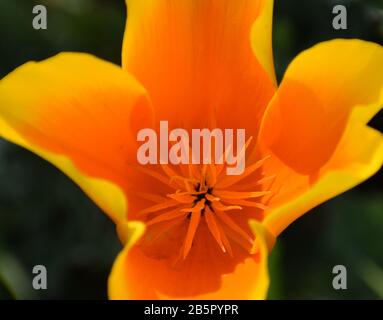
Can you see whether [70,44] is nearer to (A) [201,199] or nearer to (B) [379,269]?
(A) [201,199]

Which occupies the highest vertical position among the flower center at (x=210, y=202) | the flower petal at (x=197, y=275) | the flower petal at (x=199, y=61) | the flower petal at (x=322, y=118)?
the flower petal at (x=199, y=61)

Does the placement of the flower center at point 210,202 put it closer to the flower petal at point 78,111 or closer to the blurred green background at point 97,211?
the flower petal at point 78,111

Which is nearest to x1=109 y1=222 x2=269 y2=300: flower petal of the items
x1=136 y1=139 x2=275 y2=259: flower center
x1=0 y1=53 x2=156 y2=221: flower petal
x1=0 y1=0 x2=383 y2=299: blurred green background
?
x1=136 y1=139 x2=275 y2=259: flower center

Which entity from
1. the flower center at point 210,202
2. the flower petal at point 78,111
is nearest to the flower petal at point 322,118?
the flower center at point 210,202

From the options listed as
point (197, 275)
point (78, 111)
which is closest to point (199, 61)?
point (78, 111)

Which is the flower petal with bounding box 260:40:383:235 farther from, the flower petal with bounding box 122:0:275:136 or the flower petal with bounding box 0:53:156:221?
the flower petal with bounding box 0:53:156:221

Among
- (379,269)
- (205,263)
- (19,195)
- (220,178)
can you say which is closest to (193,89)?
(220,178)

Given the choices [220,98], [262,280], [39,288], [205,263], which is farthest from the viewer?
[39,288]
